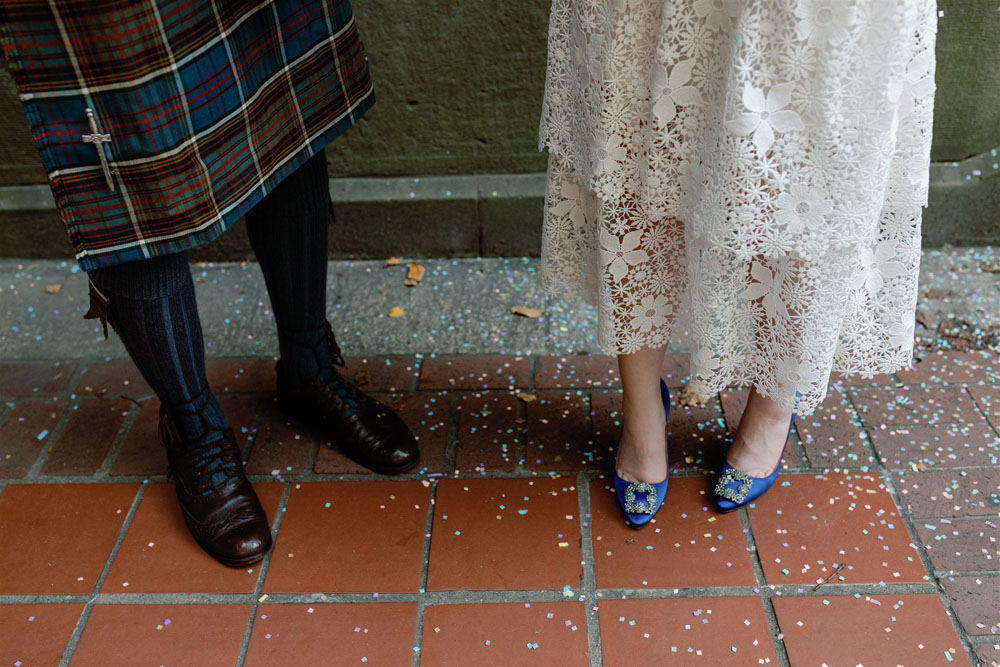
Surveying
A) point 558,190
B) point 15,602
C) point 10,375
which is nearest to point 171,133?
point 558,190

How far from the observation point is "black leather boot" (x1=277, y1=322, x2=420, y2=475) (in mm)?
1747

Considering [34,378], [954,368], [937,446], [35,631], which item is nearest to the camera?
[35,631]

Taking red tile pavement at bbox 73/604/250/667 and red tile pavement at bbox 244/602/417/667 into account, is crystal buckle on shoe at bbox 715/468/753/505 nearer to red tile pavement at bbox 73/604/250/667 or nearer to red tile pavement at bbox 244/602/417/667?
red tile pavement at bbox 244/602/417/667

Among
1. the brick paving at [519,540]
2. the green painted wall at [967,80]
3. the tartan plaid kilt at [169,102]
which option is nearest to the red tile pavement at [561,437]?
the brick paving at [519,540]

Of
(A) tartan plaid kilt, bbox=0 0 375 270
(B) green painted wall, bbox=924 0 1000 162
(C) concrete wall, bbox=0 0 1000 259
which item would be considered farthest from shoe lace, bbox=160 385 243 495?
(B) green painted wall, bbox=924 0 1000 162

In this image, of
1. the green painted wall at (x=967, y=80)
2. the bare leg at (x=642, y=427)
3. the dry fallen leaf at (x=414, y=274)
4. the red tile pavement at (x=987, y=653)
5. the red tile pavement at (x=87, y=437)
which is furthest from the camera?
Result: the dry fallen leaf at (x=414, y=274)

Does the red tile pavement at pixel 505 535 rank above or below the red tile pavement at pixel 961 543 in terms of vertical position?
above

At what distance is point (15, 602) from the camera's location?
4.93 ft

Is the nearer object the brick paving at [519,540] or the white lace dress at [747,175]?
the white lace dress at [747,175]

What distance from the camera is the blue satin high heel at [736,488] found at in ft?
5.29

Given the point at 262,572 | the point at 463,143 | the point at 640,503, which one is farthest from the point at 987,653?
the point at 463,143

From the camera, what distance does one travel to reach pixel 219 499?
1.61 metres

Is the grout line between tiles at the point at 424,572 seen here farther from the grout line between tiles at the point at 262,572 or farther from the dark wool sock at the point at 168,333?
the dark wool sock at the point at 168,333

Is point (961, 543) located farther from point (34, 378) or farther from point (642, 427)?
point (34, 378)
